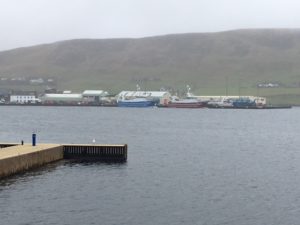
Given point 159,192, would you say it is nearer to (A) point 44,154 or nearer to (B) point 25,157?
(B) point 25,157

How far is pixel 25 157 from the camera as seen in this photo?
172ft

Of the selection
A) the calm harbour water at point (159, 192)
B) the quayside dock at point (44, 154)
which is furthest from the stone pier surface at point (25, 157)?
the calm harbour water at point (159, 192)

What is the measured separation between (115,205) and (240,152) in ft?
131

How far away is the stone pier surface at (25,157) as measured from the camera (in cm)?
4857

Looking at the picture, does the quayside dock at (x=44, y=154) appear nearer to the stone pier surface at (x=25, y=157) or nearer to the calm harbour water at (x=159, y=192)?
the stone pier surface at (x=25, y=157)

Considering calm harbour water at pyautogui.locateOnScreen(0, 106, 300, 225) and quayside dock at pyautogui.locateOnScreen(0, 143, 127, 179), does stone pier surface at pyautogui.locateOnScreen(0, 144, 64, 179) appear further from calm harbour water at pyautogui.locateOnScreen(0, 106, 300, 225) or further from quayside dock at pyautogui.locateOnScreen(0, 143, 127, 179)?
calm harbour water at pyautogui.locateOnScreen(0, 106, 300, 225)

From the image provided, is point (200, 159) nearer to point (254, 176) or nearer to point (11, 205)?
point (254, 176)

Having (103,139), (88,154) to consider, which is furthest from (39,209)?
(103,139)

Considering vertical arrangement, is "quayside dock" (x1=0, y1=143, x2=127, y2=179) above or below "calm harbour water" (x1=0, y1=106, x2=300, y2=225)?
above

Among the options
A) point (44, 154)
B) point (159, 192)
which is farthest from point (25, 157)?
point (159, 192)

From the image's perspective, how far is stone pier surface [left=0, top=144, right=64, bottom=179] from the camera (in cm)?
4857

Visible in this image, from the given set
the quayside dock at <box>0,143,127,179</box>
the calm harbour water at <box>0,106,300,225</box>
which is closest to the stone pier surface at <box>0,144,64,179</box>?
the quayside dock at <box>0,143,127,179</box>

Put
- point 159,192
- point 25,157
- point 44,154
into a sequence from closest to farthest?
point 159,192
point 25,157
point 44,154

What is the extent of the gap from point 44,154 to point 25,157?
4.52 metres
